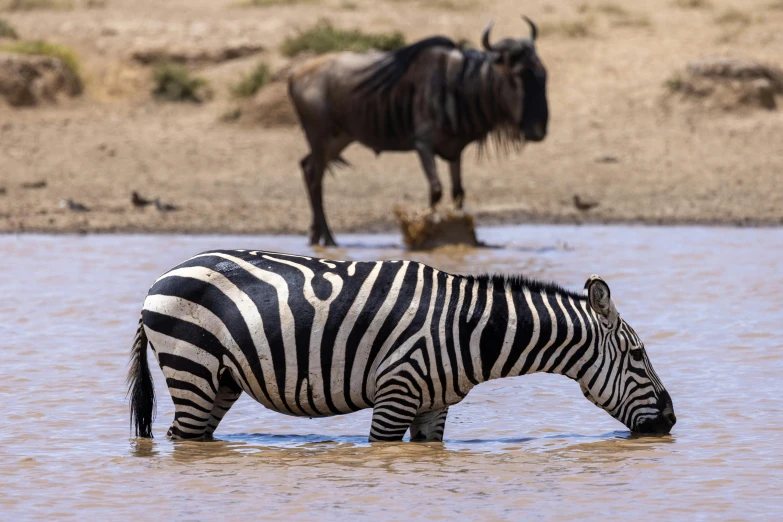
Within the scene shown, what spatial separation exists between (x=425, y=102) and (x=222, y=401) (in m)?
8.55

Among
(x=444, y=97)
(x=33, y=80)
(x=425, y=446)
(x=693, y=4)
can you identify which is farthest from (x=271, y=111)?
(x=425, y=446)

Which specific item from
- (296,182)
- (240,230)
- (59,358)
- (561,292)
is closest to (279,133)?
(296,182)

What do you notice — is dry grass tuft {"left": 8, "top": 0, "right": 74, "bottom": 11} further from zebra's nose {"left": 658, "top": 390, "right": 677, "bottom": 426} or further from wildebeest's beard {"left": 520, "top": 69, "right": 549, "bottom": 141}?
zebra's nose {"left": 658, "top": 390, "right": 677, "bottom": 426}

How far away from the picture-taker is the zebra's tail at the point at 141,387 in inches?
231

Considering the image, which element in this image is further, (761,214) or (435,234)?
(761,214)

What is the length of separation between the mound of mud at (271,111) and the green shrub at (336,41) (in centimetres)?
227

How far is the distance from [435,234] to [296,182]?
4.44 m

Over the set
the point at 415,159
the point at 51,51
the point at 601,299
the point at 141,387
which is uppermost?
the point at 51,51

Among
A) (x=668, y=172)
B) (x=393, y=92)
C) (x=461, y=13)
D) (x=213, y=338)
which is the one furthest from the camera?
(x=461, y=13)

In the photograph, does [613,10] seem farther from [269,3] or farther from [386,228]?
[386,228]

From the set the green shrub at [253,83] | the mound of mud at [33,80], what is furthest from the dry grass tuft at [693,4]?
the mound of mud at [33,80]

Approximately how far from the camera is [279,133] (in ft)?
63.8

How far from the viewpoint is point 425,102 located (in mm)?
14109

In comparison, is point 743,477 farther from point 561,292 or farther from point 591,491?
point 561,292
